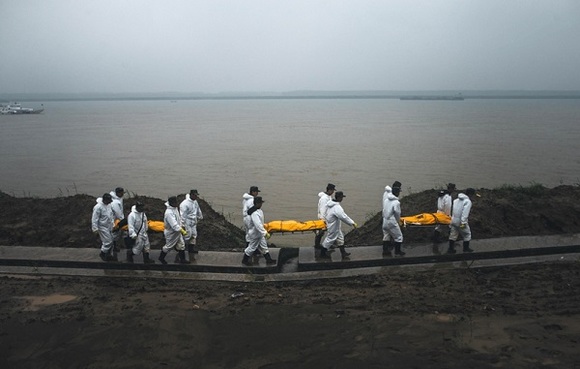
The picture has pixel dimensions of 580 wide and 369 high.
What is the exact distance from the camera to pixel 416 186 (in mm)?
23422

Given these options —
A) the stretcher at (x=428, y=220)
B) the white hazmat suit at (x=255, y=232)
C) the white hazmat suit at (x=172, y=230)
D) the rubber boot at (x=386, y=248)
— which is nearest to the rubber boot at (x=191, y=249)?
the white hazmat suit at (x=172, y=230)

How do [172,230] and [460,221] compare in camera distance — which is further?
[460,221]

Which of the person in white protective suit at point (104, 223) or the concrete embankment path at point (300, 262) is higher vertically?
the person in white protective suit at point (104, 223)

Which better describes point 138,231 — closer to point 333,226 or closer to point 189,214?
point 189,214

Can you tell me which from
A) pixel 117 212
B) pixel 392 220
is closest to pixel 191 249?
pixel 117 212

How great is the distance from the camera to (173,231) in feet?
31.6

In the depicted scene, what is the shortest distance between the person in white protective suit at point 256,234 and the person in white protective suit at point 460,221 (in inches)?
151

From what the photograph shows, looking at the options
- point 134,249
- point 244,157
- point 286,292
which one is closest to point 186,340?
point 286,292

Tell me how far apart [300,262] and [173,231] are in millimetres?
2694

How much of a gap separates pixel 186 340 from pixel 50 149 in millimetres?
40119

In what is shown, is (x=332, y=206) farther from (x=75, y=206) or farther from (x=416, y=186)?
(x=416, y=186)

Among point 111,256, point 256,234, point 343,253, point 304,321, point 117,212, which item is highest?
point 117,212

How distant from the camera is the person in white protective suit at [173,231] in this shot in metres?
9.51

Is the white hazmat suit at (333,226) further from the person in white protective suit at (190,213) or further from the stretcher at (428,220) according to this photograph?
the person in white protective suit at (190,213)
